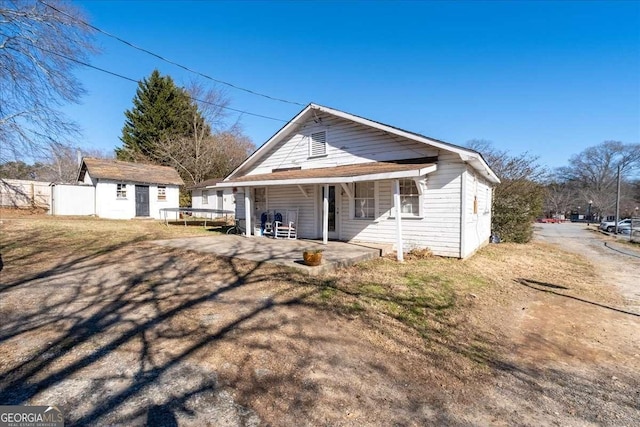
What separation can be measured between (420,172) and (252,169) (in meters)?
8.30

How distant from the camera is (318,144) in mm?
12062

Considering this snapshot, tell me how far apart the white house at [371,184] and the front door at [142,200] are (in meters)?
11.7

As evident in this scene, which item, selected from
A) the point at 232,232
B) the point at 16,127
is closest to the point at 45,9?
the point at 16,127

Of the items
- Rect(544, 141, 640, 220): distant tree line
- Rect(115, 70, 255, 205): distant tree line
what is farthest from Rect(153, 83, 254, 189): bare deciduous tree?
Rect(544, 141, 640, 220): distant tree line

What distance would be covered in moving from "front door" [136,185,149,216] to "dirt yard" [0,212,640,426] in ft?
50.2

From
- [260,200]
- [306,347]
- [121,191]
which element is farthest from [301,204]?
[121,191]

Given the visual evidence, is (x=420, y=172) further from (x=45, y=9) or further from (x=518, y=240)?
(x=45, y=9)

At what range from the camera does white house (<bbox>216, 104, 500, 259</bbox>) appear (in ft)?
29.6

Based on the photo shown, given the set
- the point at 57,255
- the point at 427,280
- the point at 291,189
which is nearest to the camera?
the point at 427,280

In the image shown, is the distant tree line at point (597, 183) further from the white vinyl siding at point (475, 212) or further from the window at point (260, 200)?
the window at point (260, 200)

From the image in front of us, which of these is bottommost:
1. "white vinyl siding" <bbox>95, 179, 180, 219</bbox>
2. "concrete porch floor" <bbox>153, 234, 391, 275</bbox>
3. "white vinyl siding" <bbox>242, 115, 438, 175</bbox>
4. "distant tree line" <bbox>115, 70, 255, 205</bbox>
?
"concrete porch floor" <bbox>153, 234, 391, 275</bbox>

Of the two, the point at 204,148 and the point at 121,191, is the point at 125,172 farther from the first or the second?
the point at 204,148

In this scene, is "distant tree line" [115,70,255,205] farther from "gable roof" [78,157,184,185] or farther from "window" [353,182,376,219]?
"window" [353,182,376,219]

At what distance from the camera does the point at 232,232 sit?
46.3ft
